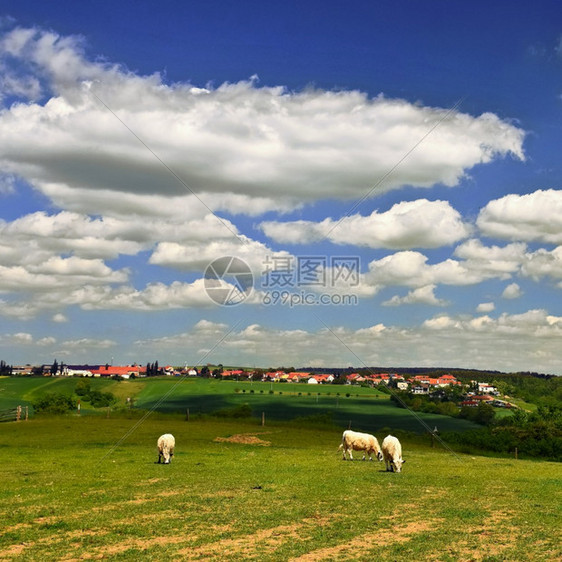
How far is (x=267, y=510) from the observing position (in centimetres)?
1952

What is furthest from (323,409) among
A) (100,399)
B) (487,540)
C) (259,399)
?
(487,540)

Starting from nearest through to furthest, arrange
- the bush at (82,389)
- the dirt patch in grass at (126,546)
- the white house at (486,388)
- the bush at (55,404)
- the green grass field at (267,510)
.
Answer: the dirt patch in grass at (126,546)
the green grass field at (267,510)
the bush at (55,404)
the bush at (82,389)
the white house at (486,388)

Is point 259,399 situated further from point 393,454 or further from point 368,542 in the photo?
point 368,542

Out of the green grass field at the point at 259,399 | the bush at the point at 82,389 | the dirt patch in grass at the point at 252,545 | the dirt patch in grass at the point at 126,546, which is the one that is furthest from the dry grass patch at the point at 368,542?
the bush at the point at 82,389

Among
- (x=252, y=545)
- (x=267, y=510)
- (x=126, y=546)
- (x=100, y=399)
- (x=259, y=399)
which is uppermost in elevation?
(x=252, y=545)

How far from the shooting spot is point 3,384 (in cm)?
16138

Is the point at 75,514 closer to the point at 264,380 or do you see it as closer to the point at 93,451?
the point at 93,451

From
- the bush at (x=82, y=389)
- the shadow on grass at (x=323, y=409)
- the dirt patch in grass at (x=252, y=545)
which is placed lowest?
the shadow on grass at (x=323, y=409)

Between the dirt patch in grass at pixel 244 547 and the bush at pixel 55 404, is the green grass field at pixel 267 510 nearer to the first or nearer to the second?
the dirt patch in grass at pixel 244 547

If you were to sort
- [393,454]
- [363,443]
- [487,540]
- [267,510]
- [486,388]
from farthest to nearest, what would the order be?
1. [486,388]
2. [363,443]
3. [393,454]
4. [267,510]
5. [487,540]

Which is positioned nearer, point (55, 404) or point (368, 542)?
point (368, 542)

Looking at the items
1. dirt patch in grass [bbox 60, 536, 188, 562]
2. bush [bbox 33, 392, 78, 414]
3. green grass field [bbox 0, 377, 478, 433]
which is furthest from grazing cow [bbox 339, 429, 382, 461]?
bush [bbox 33, 392, 78, 414]

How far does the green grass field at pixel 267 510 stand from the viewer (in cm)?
1483

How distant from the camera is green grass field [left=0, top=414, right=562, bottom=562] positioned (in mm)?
14828
